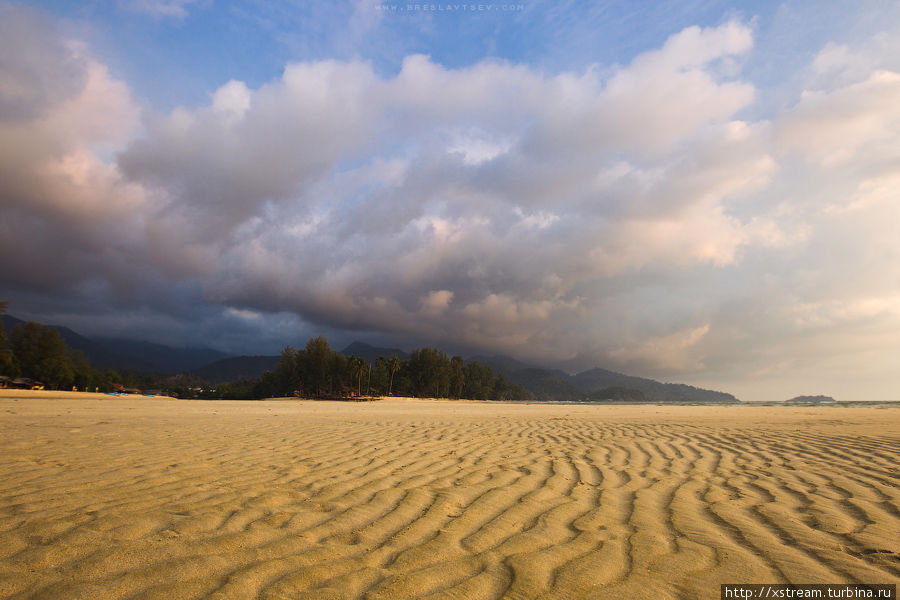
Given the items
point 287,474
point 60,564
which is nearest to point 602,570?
point 60,564

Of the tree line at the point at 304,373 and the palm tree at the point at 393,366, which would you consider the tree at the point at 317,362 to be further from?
the palm tree at the point at 393,366

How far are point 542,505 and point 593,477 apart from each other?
1.52 meters

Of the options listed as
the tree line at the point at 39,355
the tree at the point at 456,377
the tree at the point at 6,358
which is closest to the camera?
the tree at the point at 6,358

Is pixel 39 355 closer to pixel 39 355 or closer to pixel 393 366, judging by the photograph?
pixel 39 355

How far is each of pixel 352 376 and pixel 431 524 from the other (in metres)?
82.8

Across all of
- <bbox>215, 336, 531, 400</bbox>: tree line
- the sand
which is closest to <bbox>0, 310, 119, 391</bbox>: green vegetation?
<bbox>215, 336, 531, 400</bbox>: tree line

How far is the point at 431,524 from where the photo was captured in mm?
3570

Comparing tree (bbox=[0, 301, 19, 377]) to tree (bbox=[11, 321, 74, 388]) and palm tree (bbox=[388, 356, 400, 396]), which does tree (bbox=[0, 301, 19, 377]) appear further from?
palm tree (bbox=[388, 356, 400, 396])

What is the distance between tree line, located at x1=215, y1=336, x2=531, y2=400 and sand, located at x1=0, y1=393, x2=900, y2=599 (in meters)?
71.6

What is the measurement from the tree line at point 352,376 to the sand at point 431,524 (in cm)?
7162

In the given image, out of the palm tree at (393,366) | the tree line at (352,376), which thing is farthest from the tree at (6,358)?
the palm tree at (393,366)

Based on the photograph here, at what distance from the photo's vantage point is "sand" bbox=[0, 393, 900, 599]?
2590 millimetres

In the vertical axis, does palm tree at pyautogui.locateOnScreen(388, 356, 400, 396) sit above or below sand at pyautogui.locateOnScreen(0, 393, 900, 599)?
above

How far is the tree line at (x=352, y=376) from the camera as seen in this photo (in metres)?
84.4
